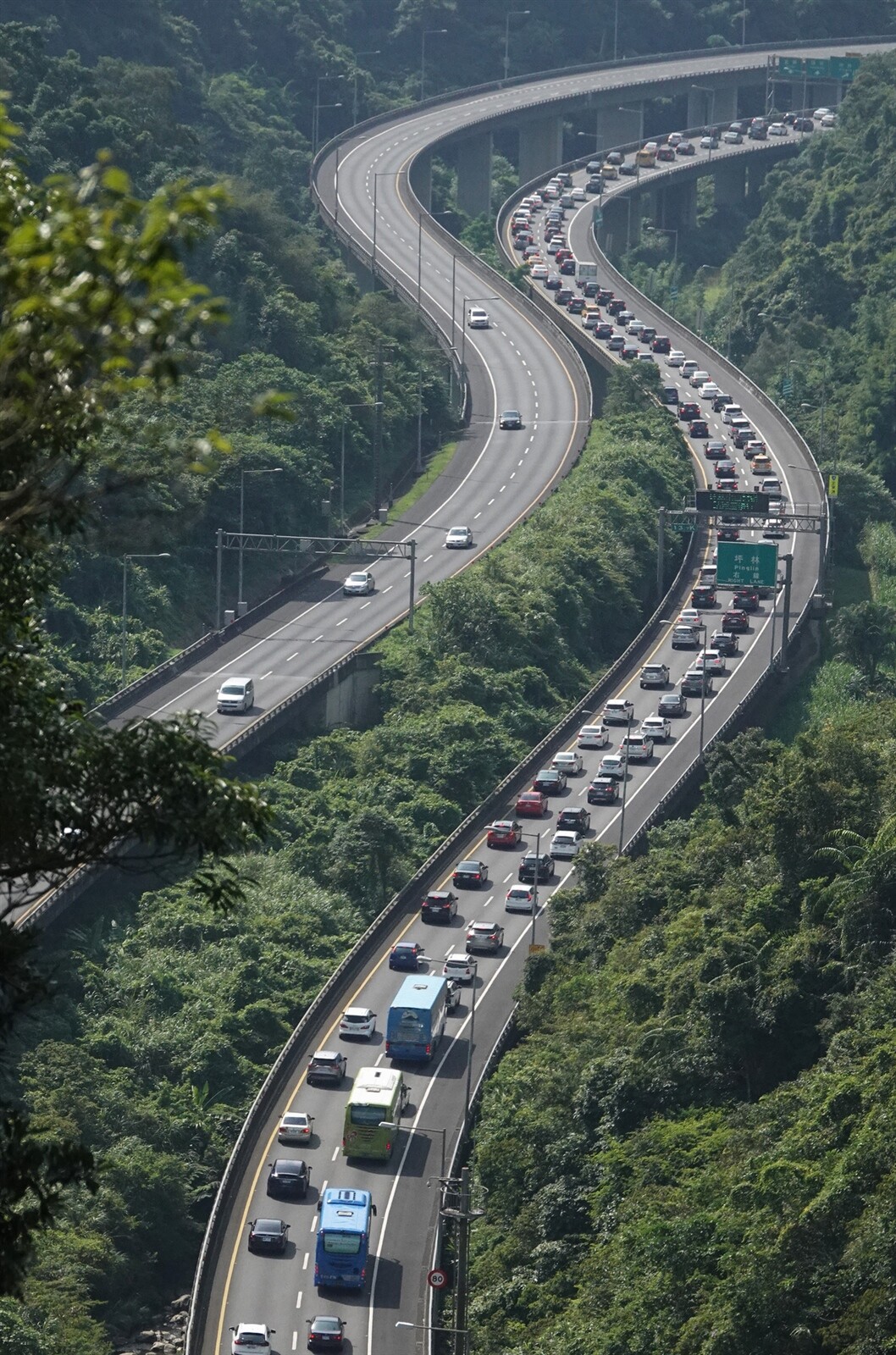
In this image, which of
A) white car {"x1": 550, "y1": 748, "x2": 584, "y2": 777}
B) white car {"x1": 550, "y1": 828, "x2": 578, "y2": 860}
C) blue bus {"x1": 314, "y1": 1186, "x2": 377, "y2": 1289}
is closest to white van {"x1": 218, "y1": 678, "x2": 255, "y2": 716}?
white car {"x1": 550, "y1": 748, "x2": 584, "y2": 777}

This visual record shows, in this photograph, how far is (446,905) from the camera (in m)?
96.4

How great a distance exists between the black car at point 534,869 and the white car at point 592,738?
1329 cm

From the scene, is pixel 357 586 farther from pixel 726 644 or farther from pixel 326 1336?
pixel 326 1336

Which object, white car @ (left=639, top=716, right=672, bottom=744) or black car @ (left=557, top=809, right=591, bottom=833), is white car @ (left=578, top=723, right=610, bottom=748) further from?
black car @ (left=557, top=809, right=591, bottom=833)

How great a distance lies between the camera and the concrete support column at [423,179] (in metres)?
197

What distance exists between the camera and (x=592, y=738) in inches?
4537

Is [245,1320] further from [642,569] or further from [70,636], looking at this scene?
[642,569]

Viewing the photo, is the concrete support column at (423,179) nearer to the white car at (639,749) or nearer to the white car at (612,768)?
the white car at (639,749)

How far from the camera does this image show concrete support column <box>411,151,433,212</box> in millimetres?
197250

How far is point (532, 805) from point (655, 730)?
10.8m

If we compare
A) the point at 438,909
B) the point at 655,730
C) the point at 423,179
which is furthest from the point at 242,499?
the point at 423,179

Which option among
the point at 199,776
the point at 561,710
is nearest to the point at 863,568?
the point at 561,710

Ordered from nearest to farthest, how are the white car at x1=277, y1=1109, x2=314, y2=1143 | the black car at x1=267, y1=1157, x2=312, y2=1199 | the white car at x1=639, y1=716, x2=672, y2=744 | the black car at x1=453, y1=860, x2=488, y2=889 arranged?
the black car at x1=267, y1=1157, x2=312, y2=1199 < the white car at x1=277, y1=1109, x2=314, y2=1143 < the black car at x1=453, y1=860, x2=488, y2=889 < the white car at x1=639, y1=716, x2=672, y2=744

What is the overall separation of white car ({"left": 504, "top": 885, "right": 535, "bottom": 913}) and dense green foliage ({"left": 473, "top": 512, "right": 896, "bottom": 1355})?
2120 millimetres
